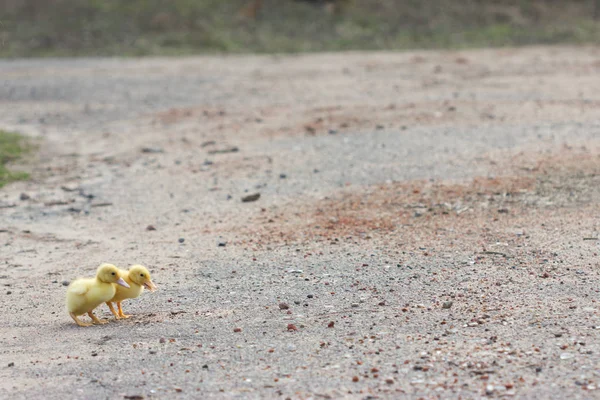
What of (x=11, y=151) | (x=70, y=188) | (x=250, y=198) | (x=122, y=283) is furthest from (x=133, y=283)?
(x=11, y=151)

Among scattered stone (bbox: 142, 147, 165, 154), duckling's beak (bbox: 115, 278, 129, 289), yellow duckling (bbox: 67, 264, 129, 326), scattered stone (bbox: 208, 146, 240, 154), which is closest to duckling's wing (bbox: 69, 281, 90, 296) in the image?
yellow duckling (bbox: 67, 264, 129, 326)

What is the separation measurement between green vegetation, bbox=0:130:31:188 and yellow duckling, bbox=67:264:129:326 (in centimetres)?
515

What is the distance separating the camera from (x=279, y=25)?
21.6 metres

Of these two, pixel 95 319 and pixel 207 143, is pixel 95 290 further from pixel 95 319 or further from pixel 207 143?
pixel 207 143

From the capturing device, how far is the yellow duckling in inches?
227

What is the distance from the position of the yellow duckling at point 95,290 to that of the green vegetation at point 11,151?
515 cm

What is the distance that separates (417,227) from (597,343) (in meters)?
2.81

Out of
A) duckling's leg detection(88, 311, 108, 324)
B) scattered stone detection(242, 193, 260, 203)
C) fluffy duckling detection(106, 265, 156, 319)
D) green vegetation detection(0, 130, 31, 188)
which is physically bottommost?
scattered stone detection(242, 193, 260, 203)

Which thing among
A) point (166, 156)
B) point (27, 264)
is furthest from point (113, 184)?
point (27, 264)

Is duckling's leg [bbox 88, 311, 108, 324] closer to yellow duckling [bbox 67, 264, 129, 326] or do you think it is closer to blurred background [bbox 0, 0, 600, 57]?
yellow duckling [bbox 67, 264, 129, 326]

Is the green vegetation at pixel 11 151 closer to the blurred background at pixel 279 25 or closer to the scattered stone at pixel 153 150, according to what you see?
the scattered stone at pixel 153 150

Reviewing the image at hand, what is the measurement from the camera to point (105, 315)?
6.21 metres

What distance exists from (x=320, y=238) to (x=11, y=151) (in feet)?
20.1

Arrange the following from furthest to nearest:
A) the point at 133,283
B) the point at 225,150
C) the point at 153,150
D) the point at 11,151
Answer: the point at 11,151 → the point at 153,150 → the point at 225,150 → the point at 133,283
